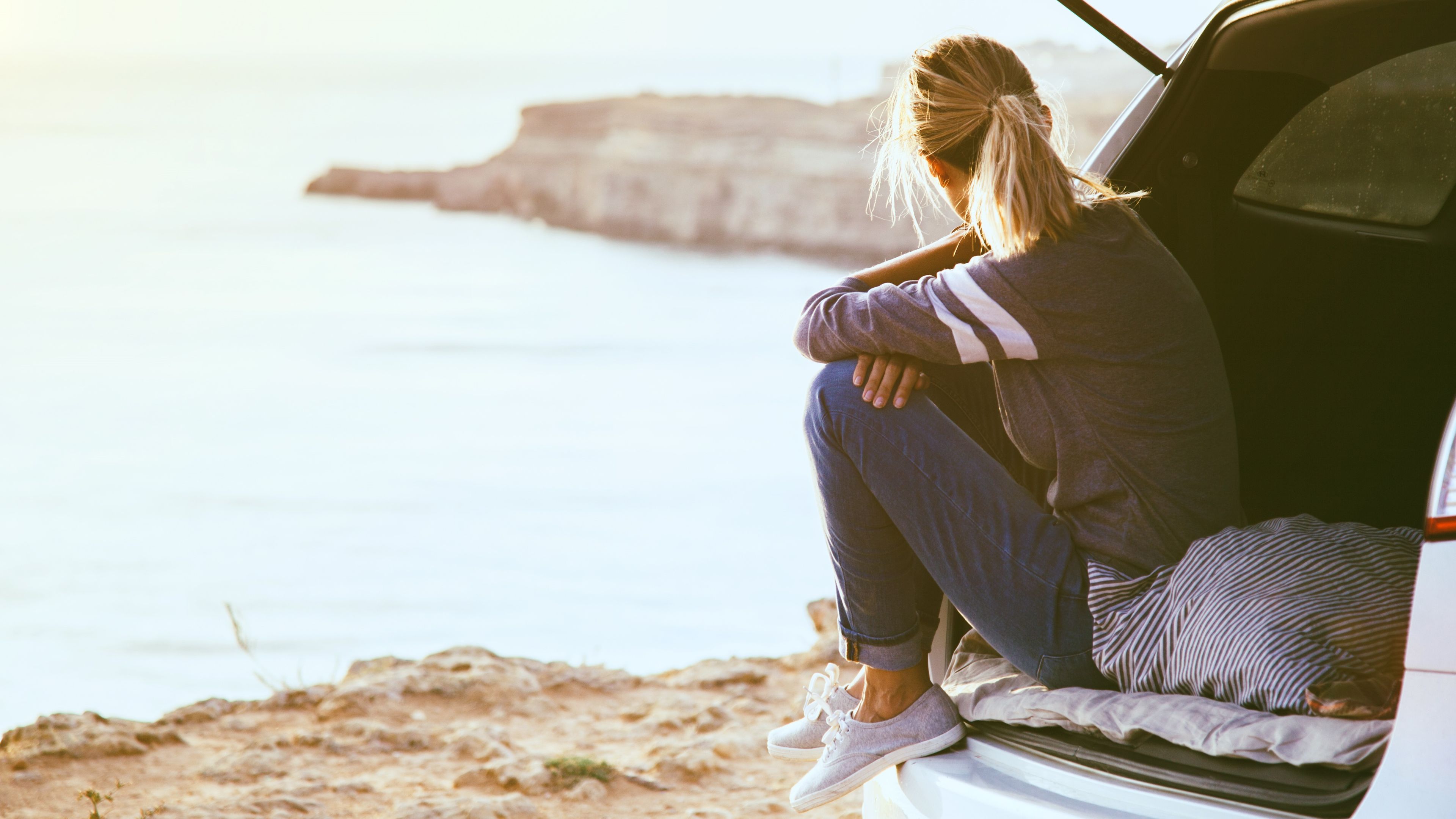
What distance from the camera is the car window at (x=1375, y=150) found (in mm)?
2379

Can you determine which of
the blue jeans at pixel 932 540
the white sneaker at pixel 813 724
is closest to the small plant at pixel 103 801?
the white sneaker at pixel 813 724

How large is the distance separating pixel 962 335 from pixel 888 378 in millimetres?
130

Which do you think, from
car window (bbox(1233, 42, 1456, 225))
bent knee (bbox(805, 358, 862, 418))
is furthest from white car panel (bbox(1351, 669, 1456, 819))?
car window (bbox(1233, 42, 1456, 225))

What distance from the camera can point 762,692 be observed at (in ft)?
12.8

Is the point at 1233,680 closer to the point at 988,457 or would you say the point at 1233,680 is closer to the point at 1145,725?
the point at 1145,725

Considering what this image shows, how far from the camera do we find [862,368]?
6.04 feet

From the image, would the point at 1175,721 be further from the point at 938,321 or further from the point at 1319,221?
the point at 1319,221

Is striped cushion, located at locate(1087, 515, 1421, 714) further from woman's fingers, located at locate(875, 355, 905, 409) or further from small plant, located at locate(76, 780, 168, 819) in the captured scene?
small plant, located at locate(76, 780, 168, 819)

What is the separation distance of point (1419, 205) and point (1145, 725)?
151 cm

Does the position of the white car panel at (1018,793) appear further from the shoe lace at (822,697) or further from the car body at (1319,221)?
the car body at (1319,221)

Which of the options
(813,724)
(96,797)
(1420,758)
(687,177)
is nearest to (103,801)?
(96,797)

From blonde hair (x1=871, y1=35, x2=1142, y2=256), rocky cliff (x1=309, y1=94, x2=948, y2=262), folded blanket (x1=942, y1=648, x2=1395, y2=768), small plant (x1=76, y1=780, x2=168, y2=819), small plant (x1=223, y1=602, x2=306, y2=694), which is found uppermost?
rocky cliff (x1=309, y1=94, x2=948, y2=262)

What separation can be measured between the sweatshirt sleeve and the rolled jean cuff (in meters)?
0.43

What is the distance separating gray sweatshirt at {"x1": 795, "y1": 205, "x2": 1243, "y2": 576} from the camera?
1739mm
